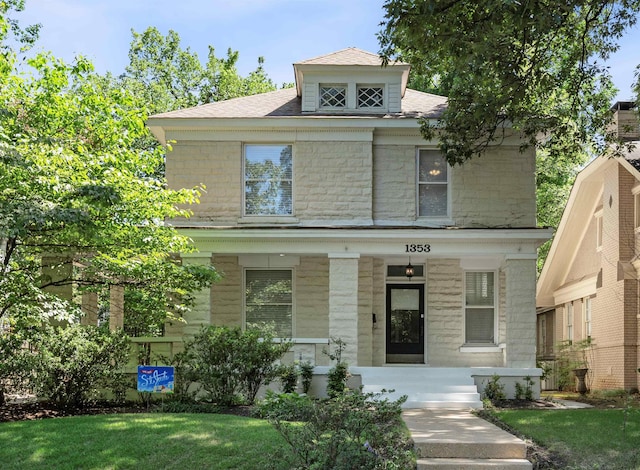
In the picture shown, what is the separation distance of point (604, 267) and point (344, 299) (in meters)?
8.84

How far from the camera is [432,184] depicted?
778 inches

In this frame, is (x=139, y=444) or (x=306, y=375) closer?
(x=139, y=444)

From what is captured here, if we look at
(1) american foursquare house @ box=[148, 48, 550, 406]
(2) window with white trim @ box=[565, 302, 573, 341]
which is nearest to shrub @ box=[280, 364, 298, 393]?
(1) american foursquare house @ box=[148, 48, 550, 406]

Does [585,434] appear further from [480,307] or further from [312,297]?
[312,297]

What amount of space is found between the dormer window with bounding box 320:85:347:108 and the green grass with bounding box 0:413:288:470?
32.2ft

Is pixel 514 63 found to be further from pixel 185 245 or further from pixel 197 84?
pixel 197 84

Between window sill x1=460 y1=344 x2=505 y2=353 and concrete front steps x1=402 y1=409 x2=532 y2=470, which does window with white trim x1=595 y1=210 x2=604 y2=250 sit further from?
concrete front steps x1=402 y1=409 x2=532 y2=470

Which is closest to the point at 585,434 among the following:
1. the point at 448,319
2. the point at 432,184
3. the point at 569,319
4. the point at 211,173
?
the point at 448,319

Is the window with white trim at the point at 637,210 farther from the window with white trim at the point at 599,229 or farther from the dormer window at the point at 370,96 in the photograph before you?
the dormer window at the point at 370,96

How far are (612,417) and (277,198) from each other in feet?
30.0

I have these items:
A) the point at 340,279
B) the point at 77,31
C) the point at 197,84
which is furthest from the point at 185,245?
the point at 197,84

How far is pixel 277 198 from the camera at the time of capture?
1966cm

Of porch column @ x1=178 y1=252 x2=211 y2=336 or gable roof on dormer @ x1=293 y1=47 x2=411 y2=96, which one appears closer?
porch column @ x1=178 y1=252 x2=211 y2=336

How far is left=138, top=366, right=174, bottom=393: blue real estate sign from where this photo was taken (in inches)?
563
